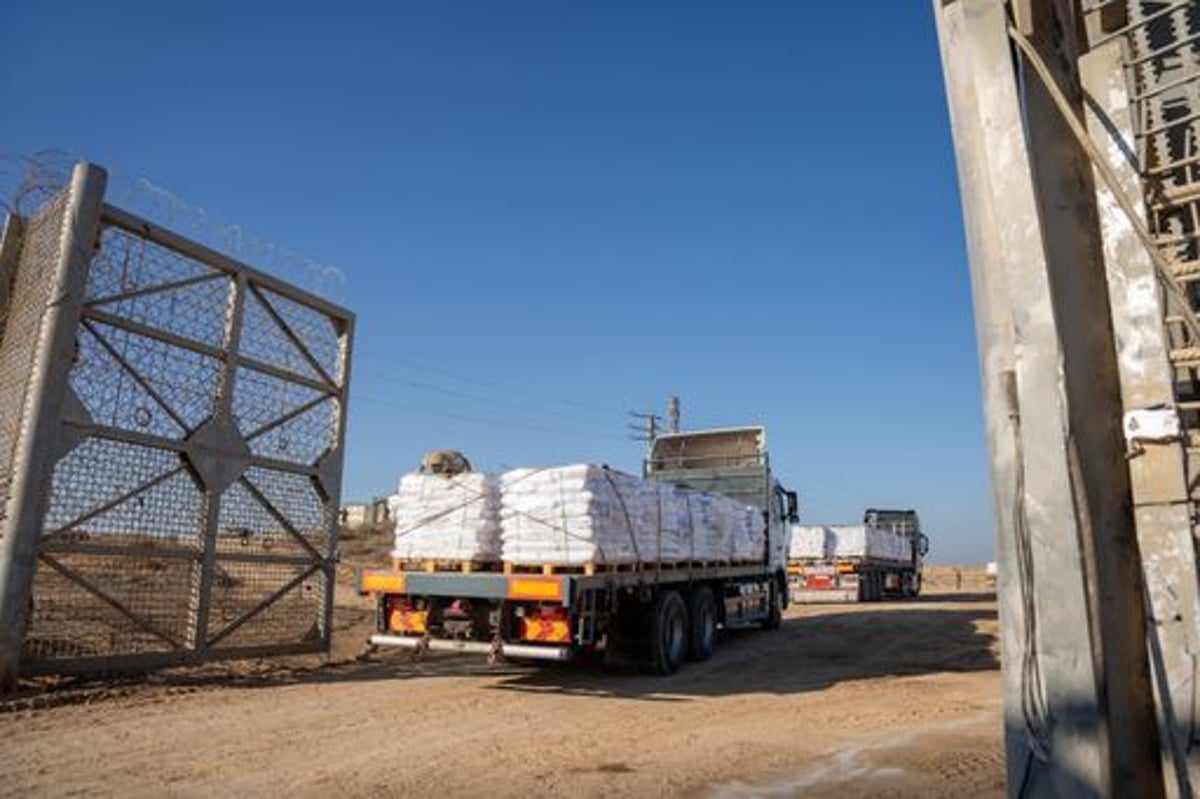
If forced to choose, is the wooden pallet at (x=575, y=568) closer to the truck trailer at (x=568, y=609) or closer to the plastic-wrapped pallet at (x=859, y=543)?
the truck trailer at (x=568, y=609)

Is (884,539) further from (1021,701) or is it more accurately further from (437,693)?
(1021,701)

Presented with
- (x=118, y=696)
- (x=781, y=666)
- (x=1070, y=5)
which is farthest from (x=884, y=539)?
(x=1070, y=5)

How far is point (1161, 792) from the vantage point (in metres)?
2.18

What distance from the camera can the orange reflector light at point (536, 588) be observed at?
931 centimetres

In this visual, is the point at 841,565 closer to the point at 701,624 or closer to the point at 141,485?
the point at 701,624

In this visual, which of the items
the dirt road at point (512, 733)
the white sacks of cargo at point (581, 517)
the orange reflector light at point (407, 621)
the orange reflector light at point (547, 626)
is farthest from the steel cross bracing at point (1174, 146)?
the orange reflector light at point (407, 621)

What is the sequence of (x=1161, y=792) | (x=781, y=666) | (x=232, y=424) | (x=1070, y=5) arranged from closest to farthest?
1. (x=1161, y=792)
2. (x=1070, y=5)
3. (x=232, y=424)
4. (x=781, y=666)

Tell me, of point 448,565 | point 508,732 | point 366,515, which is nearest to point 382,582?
point 448,565

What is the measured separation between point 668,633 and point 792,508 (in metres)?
8.14

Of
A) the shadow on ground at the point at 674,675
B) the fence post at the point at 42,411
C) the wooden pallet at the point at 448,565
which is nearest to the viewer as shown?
Result: the fence post at the point at 42,411

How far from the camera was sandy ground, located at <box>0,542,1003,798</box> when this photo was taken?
6.00m

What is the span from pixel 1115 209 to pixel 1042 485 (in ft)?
2.58

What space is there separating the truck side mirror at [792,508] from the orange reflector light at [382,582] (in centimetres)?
1056

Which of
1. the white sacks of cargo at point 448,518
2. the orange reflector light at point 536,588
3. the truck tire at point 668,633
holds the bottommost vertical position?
the truck tire at point 668,633
